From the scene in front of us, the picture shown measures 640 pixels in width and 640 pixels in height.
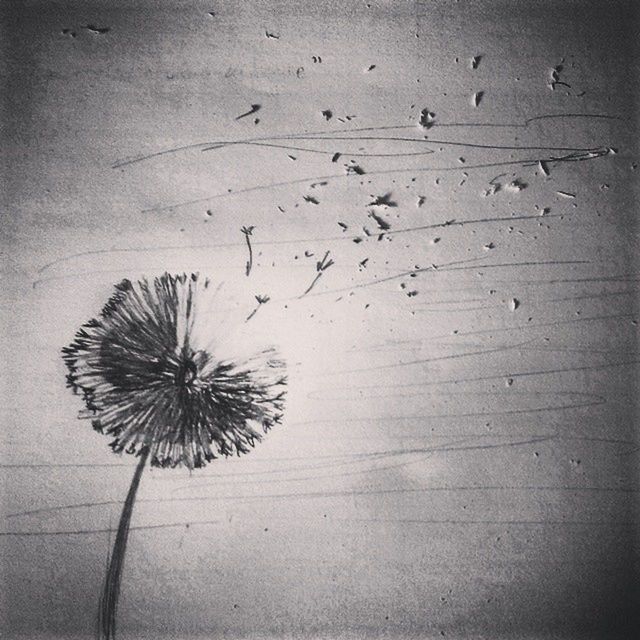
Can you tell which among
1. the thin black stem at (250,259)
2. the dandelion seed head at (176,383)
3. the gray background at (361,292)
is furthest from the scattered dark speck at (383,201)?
the dandelion seed head at (176,383)

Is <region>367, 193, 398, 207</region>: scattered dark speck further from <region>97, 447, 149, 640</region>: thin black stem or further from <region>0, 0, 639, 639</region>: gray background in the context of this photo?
<region>97, 447, 149, 640</region>: thin black stem

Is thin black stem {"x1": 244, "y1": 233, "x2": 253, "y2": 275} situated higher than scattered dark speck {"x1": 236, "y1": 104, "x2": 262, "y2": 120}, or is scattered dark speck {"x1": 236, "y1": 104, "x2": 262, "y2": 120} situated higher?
scattered dark speck {"x1": 236, "y1": 104, "x2": 262, "y2": 120}

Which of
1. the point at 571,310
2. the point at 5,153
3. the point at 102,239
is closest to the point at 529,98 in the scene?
the point at 571,310

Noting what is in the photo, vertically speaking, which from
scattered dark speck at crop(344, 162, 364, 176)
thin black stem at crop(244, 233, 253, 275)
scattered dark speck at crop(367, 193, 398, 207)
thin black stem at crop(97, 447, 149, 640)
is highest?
scattered dark speck at crop(344, 162, 364, 176)

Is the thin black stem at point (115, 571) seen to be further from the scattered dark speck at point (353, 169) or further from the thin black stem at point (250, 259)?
the scattered dark speck at point (353, 169)

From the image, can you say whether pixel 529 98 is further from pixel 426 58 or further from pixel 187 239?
pixel 187 239

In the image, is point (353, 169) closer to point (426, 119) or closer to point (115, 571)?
point (426, 119)

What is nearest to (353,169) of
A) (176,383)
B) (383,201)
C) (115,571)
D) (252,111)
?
(383,201)

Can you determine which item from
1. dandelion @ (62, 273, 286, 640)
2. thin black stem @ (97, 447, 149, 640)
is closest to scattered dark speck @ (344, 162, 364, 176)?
dandelion @ (62, 273, 286, 640)
